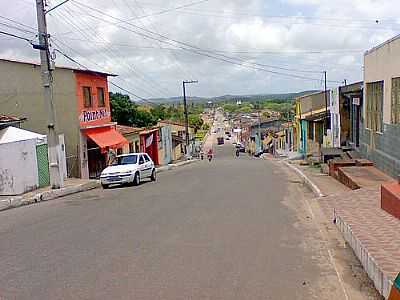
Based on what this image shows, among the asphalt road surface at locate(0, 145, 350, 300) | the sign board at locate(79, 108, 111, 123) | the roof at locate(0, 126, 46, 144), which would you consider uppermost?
the sign board at locate(79, 108, 111, 123)

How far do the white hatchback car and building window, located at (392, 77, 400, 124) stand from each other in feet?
37.4

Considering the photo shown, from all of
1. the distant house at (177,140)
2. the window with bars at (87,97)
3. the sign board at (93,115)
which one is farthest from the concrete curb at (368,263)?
the distant house at (177,140)

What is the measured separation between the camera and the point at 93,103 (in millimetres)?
35344

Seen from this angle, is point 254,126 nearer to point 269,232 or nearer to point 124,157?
point 124,157

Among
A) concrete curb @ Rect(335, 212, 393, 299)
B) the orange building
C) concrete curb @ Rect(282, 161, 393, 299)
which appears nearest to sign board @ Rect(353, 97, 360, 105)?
the orange building

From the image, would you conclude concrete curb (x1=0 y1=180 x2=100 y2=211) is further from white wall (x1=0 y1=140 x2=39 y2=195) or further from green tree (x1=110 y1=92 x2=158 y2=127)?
green tree (x1=110 y1=92 x2=158 y2=127)

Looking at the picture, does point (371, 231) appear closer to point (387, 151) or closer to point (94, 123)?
point (387, 151)

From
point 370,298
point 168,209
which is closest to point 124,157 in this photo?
point 168,209

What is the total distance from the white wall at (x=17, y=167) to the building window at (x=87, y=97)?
11518 mm

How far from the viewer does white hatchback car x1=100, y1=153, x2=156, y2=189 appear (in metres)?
24.6

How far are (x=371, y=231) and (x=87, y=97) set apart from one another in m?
26.6

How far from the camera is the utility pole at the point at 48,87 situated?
21.7 metres

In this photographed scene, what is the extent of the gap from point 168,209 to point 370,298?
8502 millimetres

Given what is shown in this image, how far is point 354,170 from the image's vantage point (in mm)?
21141
